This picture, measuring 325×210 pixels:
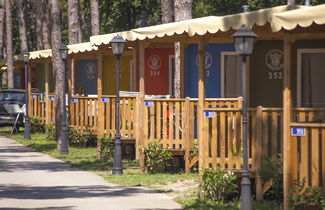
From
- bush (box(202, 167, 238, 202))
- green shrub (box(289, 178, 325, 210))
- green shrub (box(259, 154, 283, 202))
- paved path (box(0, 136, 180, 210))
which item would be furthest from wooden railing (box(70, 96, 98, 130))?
green shrub (box(289, 178, 325, 210))

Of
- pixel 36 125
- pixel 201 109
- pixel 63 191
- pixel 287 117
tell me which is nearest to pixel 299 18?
pixel 287 117

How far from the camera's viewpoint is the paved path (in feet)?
42.2

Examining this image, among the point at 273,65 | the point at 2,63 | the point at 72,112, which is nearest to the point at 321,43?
the point at 273,65

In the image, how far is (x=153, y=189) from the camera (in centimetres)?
1498

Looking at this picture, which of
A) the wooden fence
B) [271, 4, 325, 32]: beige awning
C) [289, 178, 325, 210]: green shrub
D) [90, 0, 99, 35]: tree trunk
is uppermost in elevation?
[90, 0, 99, 35]: tree trunk

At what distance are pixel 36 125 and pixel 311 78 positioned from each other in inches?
679

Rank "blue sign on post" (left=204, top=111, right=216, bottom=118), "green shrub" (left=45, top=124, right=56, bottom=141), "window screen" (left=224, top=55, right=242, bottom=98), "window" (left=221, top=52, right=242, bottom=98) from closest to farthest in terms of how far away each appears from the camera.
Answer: "blue sign on post" (left=204, top=111, right=216, bottom=118), "window screen" (left=224, top=55, right=242, bottom=98), "window" (left=221, top=52, right=242, bottom=98), "green shrub" (left=45, top=124, right=56, bottom=141)

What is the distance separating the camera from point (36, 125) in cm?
3262

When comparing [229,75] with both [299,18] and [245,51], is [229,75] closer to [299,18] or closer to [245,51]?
[245,51]

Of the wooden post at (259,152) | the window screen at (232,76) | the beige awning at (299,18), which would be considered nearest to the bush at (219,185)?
the wooden post at (259,152)

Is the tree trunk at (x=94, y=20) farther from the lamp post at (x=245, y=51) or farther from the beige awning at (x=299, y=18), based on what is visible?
the beige awning at (x=299, y=18)

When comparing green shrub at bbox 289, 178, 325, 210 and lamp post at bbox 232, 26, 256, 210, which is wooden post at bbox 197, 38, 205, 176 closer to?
lamp post at bbox 232, 26, 256, 210

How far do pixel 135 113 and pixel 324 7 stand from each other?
9789mm

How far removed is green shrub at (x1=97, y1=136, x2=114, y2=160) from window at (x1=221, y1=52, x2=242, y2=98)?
3.02 meters
